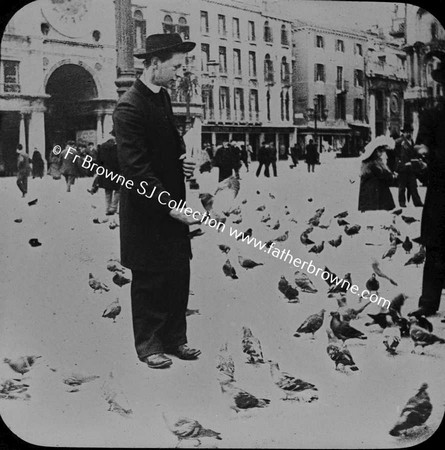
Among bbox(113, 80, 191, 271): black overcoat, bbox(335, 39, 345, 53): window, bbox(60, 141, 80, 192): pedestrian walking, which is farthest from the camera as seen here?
bbox(335, 39, 345, 53): window

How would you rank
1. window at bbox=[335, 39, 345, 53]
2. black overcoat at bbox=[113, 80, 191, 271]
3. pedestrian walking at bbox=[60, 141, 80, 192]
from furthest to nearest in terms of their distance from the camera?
1. window at bbox=[335, 39, 345, 53]
2. pedestrian walking at bbox=[60, 141, 80, 192]
3. black overcoat at bbox=[113, 80, 191, 271]

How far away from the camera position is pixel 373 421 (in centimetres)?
304

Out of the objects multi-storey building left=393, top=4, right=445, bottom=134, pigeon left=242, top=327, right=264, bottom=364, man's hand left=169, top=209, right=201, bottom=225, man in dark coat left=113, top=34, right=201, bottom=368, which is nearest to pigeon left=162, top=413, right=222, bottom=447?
man in dark coat left=113, top=34, right=201, bottom=368

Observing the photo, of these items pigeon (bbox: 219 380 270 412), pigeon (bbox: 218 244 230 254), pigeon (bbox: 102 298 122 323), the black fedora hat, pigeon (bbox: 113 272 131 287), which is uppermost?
the black fedora hat

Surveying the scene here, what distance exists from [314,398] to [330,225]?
31.7 inches

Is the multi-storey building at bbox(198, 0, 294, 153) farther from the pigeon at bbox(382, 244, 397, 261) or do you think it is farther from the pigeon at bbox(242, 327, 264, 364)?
the pigeon at bbox(242, 327, 264, 364)

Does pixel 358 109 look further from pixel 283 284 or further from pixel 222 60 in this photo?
pixel 283 284

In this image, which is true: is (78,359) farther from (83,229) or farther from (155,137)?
(155,137)

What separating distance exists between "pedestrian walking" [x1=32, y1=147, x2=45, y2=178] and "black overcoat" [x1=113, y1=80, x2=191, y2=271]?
393 millimetres


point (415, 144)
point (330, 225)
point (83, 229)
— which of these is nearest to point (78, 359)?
point (83, 229)

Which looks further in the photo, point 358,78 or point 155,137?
point 358,78

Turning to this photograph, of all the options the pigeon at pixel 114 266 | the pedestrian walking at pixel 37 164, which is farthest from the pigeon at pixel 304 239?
the pedestrian walking at pixel 37 164

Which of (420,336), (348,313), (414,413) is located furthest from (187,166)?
(414,413)

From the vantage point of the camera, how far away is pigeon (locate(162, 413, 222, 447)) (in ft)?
9.80
